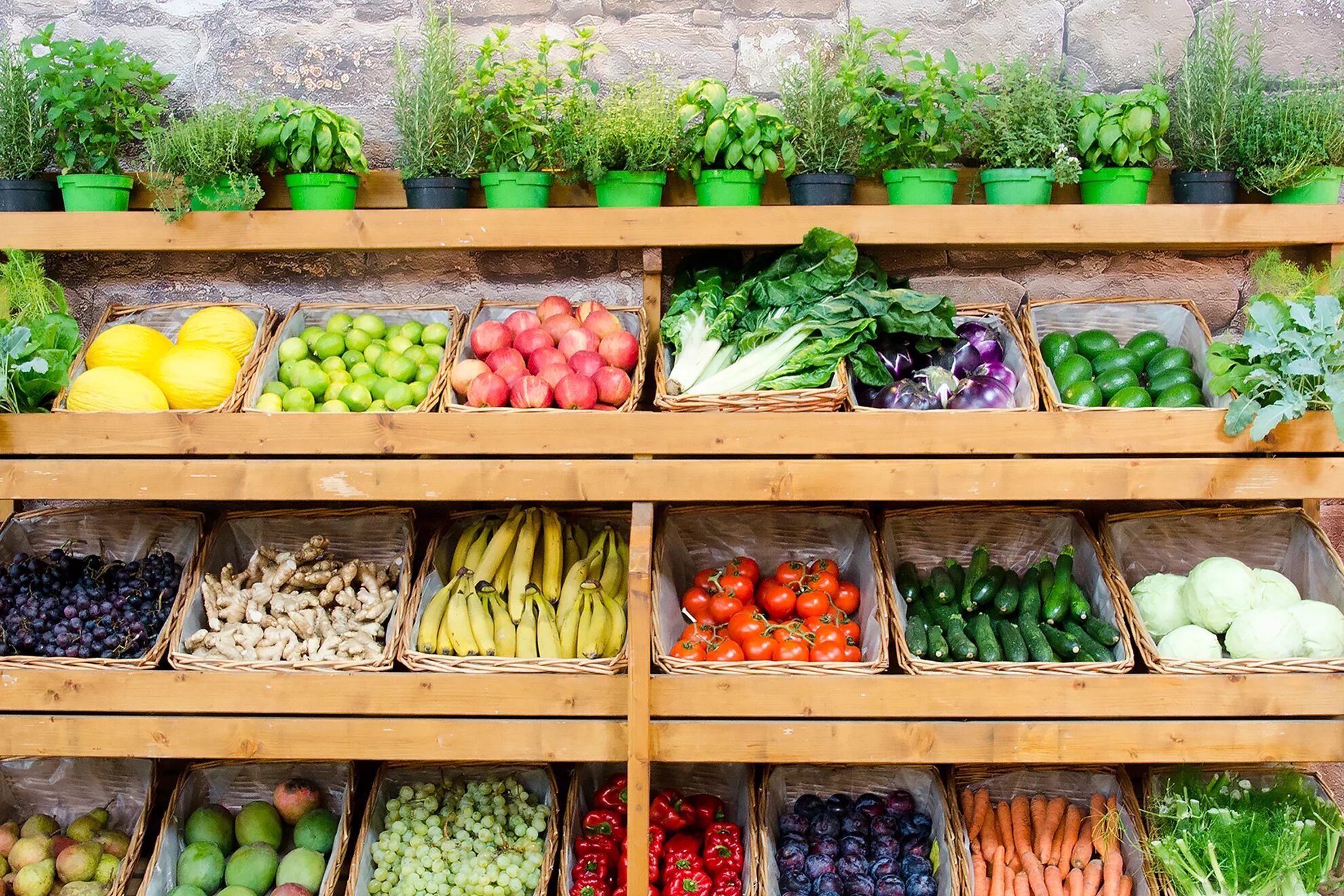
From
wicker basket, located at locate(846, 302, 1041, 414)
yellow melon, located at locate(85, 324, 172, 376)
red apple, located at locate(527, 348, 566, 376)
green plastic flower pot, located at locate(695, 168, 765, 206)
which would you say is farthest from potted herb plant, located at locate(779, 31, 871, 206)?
yellow melon, located at locate(85, 324, 172, 376)

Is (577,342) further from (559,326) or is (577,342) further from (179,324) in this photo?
(179,324)

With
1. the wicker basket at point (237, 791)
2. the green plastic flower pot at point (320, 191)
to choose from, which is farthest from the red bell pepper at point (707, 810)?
the green plastic flower pot at point (320, 191)

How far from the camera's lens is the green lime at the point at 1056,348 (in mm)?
2635

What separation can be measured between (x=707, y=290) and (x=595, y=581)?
2.63 ft

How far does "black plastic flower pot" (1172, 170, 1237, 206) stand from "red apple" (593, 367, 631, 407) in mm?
1454

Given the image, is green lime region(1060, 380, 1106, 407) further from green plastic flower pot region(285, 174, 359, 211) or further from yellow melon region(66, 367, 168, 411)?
yellow melon region(66, 367, 168, 411)

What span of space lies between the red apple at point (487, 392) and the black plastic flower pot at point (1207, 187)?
1745 mm

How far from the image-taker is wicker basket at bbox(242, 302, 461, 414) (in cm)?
261

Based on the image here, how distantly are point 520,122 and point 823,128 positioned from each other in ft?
2.50

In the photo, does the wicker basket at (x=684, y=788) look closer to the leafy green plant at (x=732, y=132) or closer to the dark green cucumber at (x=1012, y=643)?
the dark green cucumber at (x=1012, y=643)

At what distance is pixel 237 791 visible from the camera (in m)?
2.88

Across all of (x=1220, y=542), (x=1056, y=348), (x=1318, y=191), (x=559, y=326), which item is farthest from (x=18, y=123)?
(x=1220, y=542)

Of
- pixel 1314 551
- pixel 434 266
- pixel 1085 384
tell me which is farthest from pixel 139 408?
pixel 1314 551

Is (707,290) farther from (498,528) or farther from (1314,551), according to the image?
(1314,551)
